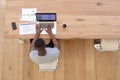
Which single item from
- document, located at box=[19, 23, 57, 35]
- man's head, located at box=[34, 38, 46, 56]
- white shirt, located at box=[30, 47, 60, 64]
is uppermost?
document, located at box=[19, 23, 57, 35]

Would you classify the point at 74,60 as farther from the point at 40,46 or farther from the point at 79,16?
the point at 40,46

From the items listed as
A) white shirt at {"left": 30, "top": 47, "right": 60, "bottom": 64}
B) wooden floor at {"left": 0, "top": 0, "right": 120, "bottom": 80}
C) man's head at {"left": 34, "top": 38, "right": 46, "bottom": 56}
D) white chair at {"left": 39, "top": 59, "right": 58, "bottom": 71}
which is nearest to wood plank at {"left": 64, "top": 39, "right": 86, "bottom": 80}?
wooden floor at {"left": 0, "top": 0, "right": 120, "bottom": 80}

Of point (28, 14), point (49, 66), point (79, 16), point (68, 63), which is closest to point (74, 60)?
point (68, 63)

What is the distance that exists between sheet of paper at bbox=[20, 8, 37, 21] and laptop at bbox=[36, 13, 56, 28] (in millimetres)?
35

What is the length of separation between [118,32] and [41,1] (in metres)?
0.59

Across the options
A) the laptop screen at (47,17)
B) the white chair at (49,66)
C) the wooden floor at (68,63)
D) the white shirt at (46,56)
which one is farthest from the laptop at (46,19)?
the wooden floor at (68,63)

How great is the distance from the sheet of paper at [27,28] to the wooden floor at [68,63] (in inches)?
19.5

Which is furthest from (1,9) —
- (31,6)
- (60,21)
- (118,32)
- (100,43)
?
(118,32)

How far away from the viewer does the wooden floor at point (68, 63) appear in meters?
2.10

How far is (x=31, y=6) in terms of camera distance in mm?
1675

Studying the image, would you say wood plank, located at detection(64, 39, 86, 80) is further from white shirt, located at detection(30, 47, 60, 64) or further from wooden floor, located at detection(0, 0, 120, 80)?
white shirt, located at detection(30, 47, 60, 64)

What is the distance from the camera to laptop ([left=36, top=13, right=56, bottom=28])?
1.65 m

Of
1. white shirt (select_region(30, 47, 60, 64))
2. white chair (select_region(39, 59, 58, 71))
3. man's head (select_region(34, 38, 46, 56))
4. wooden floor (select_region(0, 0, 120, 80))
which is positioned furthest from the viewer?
wooden floor (select_region(0, 0, 120, 80))

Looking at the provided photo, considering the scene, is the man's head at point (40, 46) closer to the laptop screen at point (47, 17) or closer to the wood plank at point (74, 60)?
the laptop screen at point (47, 17)
